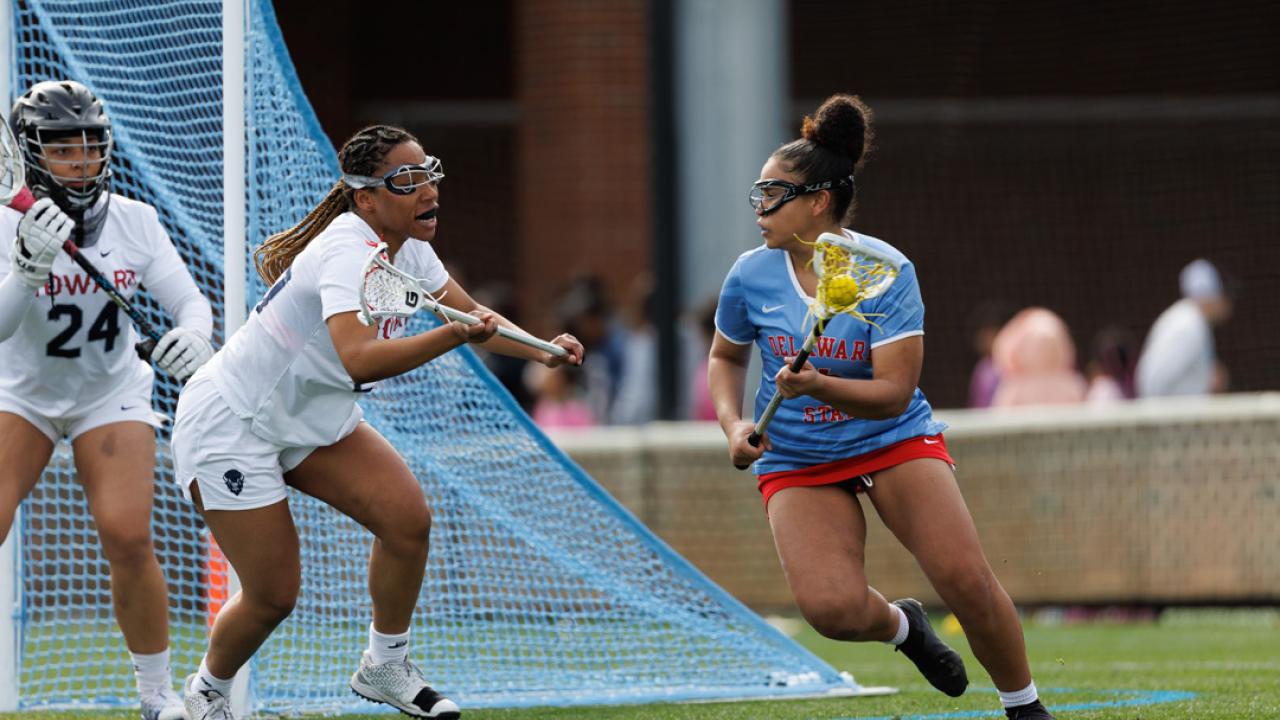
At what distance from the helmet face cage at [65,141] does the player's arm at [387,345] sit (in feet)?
3.85

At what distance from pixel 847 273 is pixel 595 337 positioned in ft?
28.8

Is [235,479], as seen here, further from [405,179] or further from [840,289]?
[840,289]

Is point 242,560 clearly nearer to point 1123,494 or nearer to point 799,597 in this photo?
point 799,597

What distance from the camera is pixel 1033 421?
11195 millimetres

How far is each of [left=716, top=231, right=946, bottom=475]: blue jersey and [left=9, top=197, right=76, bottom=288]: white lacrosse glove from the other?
1.91 meters

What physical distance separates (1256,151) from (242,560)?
14.7m

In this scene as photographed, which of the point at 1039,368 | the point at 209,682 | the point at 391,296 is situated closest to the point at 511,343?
the point at 391,296

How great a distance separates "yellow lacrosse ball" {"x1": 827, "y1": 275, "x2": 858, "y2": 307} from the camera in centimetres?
490

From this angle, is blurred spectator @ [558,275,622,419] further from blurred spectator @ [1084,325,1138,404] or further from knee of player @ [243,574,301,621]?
knee of player @ [243,574,301,621]

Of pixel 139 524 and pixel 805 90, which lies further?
pixel 805 90

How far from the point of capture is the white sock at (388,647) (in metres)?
5.75

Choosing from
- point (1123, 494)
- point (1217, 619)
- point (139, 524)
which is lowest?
point (1217, 619)

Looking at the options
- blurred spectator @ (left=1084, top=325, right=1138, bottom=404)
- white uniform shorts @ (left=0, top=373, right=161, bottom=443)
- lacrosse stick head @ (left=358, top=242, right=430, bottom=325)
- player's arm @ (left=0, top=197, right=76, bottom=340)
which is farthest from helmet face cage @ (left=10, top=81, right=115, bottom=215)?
blurred spectator @ (left=1084, top=325, right=1138, bottom=404)

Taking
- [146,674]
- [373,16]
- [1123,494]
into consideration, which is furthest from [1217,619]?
[373,16]
